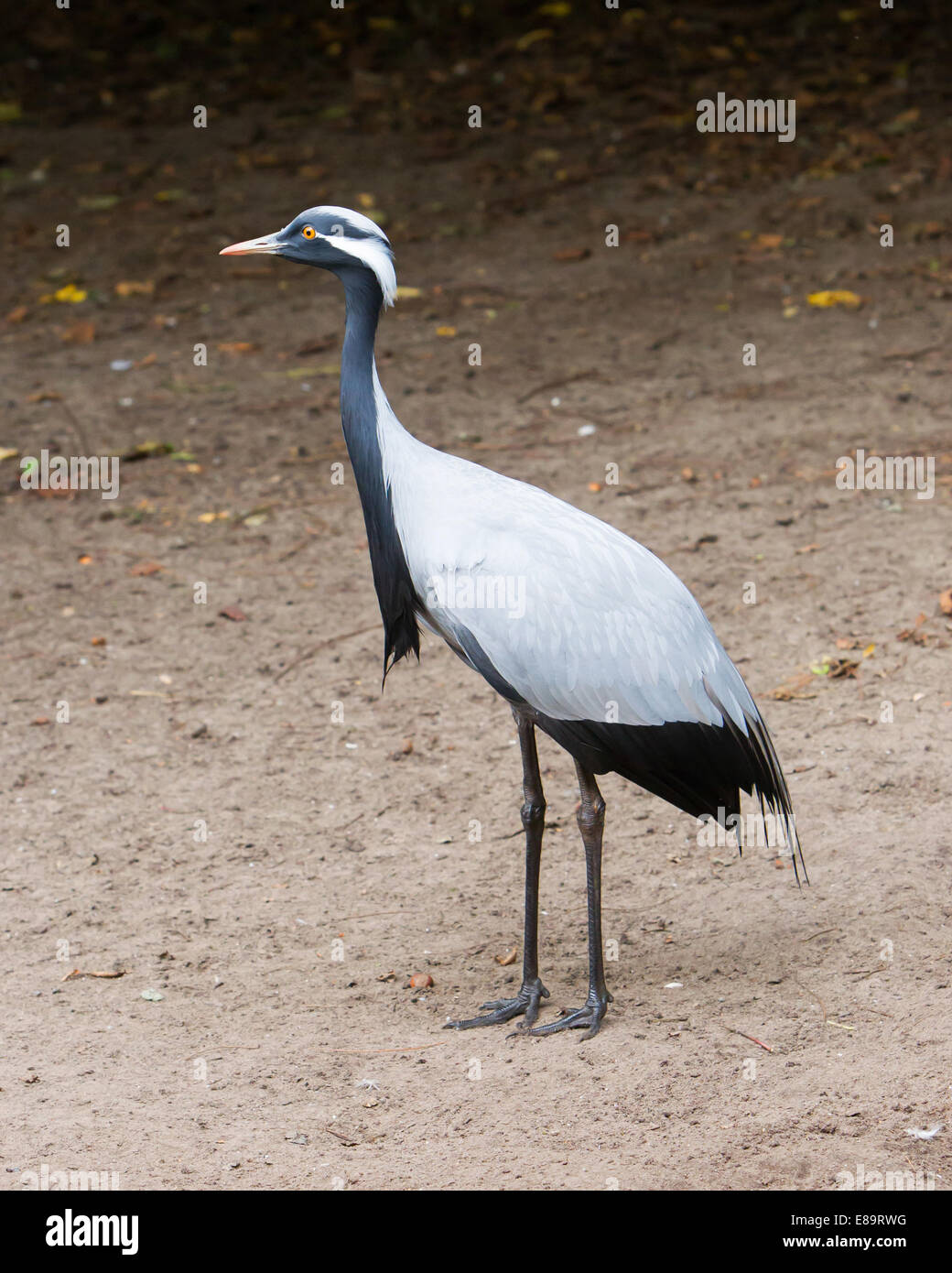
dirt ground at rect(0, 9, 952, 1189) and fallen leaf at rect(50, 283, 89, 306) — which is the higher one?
fallen leaf at rect(50, 283, 89, 306)

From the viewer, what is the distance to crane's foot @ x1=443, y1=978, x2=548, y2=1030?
4.39 m

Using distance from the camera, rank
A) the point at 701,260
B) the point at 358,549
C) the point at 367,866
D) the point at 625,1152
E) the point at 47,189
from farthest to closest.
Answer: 1. the point at 47,189
2. the point at 701,260
3. the point at 358,549
4. the point at 367,866
5. the point at 625,1152

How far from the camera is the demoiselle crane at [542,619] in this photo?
4.15 meters

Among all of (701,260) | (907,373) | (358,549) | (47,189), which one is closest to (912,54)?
(701,260)

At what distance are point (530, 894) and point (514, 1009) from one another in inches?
13.6

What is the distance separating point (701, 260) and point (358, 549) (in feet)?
12.4

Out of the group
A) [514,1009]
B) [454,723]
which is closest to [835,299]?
[454,723]

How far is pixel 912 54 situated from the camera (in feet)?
39.9

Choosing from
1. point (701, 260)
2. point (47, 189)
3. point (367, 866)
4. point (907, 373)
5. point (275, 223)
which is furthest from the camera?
point (47, 189)

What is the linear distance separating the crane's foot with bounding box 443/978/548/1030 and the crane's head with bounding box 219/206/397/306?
208cm

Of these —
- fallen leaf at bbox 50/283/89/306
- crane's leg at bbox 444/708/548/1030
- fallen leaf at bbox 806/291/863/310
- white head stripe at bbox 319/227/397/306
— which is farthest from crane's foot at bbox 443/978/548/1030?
fallen leaf at bbox 50/283/89/306

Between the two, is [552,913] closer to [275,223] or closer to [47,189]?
[275,223]

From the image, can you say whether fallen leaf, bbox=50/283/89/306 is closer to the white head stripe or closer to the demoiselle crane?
the demoiselle crane

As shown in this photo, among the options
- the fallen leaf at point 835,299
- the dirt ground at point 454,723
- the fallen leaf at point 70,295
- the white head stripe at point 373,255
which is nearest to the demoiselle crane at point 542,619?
the white head stripe at point 373,255
